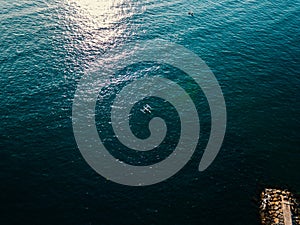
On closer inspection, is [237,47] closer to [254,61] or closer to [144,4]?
[254,61]

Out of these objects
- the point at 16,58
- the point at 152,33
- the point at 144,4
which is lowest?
the point at 16,58

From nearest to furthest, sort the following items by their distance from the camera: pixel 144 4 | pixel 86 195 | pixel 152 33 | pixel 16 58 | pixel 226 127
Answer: pixel 86 195
pixel 226 127
pixel 16 58
pixel 152 33
pixel 144 4

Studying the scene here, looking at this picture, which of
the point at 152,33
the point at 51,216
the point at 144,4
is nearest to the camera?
the point at 51,216

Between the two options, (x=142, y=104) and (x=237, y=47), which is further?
(x=237, y=47)

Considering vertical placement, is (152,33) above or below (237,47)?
above

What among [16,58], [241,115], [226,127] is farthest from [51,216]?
[16,58]

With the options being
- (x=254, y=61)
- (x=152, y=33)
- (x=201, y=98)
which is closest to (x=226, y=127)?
(x=201, y=98)
